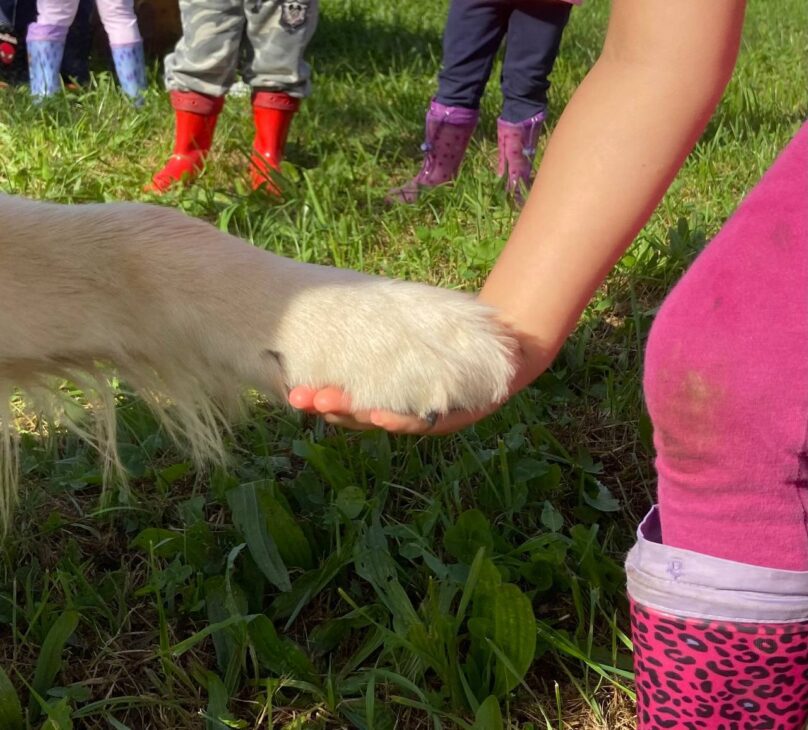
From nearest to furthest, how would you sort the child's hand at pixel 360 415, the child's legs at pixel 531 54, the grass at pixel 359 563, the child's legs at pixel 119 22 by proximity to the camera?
the child's hand at pixel 360 415 → the grass at pixel 359 563 → the child's legs at pixel 531 54 → the child's legs at pixel 119 22

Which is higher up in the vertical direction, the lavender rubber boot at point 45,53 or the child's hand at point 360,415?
the child's hand at point 360,415

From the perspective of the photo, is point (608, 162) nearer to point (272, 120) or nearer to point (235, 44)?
point (272, 120)

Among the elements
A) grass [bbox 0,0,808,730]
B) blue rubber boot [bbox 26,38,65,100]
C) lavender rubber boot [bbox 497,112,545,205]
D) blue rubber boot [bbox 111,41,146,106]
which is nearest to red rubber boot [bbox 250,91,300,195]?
lavender rubber boot [bbox 497,112,545,205]

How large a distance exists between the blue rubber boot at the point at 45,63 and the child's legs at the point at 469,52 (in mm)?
2110

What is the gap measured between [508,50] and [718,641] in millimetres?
3020

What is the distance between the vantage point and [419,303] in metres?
1.48

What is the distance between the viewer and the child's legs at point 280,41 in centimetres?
380

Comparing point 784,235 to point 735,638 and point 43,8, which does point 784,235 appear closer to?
point 735,638

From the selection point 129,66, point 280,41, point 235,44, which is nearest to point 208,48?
point 235,44

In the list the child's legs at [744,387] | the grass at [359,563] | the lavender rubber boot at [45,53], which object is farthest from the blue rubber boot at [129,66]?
the child's legs at [744,387]

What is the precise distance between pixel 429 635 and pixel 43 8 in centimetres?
466

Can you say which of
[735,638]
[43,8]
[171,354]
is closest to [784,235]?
[735,638]

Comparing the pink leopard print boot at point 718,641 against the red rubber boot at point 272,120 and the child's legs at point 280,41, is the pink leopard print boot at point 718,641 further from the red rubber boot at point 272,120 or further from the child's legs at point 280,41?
the child's legs at point 280,41

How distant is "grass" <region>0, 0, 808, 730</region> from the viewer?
149 centimetres
